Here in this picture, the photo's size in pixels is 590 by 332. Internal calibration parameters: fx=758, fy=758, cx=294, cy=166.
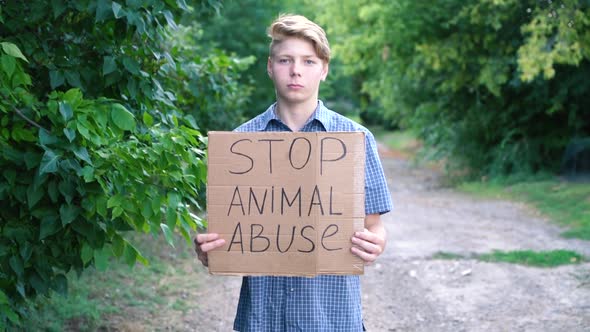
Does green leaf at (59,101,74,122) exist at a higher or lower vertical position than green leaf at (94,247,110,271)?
higher

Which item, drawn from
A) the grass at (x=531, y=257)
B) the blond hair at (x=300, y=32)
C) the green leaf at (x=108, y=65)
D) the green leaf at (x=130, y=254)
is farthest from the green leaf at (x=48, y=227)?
A: the grass at (x=531, y=257)

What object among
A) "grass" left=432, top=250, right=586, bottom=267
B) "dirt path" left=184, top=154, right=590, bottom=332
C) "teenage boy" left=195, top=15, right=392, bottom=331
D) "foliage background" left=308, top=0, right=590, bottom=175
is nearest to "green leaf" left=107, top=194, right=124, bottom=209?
"teenage boy" left=195, top=15, right=392, bottom=331

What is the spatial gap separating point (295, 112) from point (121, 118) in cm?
87

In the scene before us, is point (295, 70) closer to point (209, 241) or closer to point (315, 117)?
point (315, 117)

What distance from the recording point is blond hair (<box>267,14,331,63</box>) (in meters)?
2.91

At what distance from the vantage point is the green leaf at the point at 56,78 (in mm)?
4031

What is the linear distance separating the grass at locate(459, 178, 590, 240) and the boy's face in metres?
8.84

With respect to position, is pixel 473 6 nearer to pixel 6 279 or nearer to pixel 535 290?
pixel 535 290

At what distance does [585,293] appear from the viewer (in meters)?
7.57

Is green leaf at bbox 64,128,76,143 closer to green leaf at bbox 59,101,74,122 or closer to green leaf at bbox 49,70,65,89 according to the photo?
green leaf at bbox 59,101,74,122

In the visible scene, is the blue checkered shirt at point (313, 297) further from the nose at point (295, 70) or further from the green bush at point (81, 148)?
the green bush at point (81, 148)

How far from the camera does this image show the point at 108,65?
13.5ft

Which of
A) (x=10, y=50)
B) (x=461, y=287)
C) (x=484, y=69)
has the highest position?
(x=10, y=50)

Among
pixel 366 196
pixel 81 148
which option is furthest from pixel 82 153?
pixel 366 196
